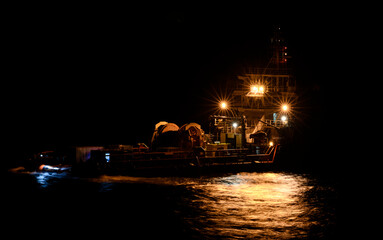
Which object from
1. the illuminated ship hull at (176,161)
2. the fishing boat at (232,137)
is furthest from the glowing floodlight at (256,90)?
the illuminated ship hull at (176,161)

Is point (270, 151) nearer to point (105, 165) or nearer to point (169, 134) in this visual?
point (169, 134)

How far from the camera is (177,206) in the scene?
12.6 meters

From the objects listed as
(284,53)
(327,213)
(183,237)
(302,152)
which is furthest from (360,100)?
(183,237)

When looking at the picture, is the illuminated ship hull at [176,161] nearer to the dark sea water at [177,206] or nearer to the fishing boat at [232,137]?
the fishing boat at [232,137]

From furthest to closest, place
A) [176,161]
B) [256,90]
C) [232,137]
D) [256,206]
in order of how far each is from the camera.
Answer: [256,90] < [232,137] < [176,161] < [256,206]

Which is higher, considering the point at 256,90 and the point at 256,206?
the point at 256,90

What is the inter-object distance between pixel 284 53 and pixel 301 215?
39021 mm

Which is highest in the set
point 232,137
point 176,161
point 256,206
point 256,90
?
point 256,90

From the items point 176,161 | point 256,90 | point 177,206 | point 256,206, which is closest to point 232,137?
point 256,90

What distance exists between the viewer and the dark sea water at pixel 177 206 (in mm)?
9695

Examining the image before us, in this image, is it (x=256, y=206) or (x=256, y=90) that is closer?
(x=256, y=206)

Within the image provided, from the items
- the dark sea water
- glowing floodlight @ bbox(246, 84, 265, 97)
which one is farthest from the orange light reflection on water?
glowing floodlight @ bbox(246, 84, 265, 97)

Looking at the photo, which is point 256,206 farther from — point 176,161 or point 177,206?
point 176,161

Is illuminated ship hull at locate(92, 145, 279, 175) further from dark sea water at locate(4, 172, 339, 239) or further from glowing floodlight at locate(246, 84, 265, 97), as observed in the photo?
glowing floodlight at locate(246, 84, 265, 97)
